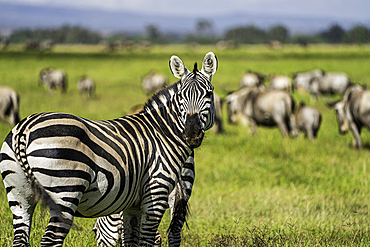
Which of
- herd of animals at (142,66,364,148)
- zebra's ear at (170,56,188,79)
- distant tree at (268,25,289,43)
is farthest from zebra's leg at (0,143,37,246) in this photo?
distant tree at (268,25,289,43)

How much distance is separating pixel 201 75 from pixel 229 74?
30.7 metres

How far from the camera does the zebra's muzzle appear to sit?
3.20 metres

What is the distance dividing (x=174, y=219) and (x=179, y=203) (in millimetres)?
186

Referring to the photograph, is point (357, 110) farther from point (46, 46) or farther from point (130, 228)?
point (46, 46)

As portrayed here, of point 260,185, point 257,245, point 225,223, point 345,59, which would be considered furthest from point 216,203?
point 345,59

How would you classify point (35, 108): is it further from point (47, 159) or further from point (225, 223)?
point (47, 159)

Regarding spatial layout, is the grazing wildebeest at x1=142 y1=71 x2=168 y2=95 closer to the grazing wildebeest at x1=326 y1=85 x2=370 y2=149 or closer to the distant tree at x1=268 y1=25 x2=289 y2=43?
the grazing wildebeest at x1=326 y1=85 x2=370 y2=149

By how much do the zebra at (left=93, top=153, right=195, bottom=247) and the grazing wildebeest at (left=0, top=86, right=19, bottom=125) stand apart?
9044 mm

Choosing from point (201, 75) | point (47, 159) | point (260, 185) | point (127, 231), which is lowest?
point (260, 185)

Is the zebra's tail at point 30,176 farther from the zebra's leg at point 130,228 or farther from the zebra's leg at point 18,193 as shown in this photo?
the zebra's leg at point 130,228

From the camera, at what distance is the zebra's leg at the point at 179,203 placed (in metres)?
3.95

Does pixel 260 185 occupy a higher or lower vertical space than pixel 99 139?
lower

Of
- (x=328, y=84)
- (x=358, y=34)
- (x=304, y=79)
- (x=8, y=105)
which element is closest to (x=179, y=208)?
(x=8, y=105)

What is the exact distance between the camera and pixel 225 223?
525cm
